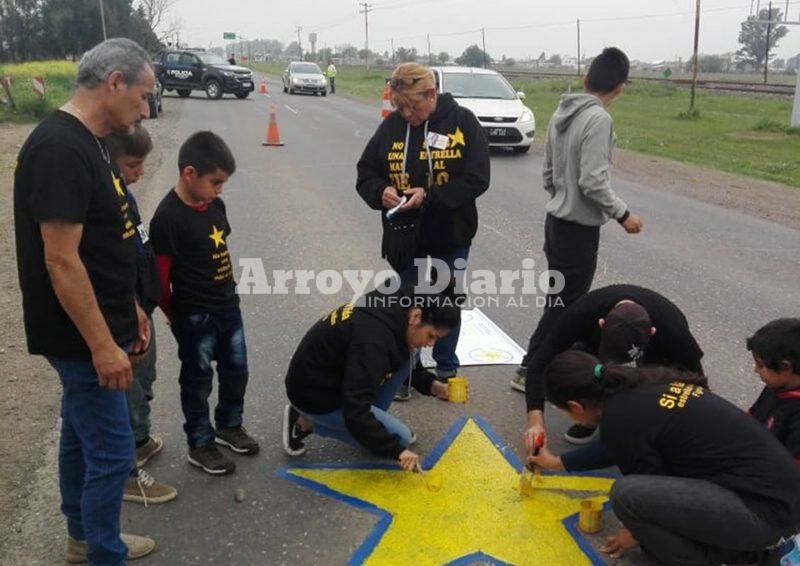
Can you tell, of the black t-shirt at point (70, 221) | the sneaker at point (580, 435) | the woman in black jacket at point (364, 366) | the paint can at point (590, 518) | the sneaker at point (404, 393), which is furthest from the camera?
the sneaker at point (404, 393)

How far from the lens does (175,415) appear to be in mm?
3930

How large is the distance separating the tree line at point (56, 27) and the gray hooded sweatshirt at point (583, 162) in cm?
4991

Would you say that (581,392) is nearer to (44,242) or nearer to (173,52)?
(44,242)

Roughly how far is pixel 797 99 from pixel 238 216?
15836 millimetres

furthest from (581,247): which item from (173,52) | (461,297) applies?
(173,52)

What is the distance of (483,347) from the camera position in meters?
4.95

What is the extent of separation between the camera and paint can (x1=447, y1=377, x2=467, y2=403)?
4.11 meters

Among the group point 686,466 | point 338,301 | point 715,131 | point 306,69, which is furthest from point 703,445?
point 306,69

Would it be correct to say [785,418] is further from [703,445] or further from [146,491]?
[146,491]

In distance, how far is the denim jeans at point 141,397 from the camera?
3281mm

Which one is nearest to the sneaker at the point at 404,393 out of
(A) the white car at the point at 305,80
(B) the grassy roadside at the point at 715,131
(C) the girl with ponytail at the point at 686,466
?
(C) the girl with ponytail at the point at 686,466

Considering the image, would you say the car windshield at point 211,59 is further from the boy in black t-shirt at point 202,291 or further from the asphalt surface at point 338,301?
the boy in black t-shirt at point 202,291

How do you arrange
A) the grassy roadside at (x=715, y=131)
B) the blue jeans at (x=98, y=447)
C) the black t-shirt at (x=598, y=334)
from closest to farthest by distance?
the blue jeans at (x=98, y=447) → the black t-shirt at (x=598, y=334) → the grassy roadside at (x=715, y=131)

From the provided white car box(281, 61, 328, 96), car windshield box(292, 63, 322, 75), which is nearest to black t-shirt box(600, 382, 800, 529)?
white car box(281, 61, 328, 96)
